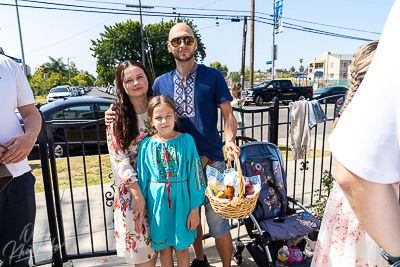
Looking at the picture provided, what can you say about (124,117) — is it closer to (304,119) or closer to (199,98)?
(199,98)

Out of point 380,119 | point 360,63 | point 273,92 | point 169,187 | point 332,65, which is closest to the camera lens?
point 380,119

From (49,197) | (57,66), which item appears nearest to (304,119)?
(49,197)

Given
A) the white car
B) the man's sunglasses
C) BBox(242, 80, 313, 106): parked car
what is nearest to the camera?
the man's sunglasses

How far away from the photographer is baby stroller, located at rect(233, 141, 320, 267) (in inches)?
91.3

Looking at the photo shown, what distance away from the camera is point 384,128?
562 millimetres

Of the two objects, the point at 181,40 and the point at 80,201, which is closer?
the point at 181,40

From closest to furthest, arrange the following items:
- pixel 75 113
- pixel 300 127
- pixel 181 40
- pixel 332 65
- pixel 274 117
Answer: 1. pixel 181 40
2. pixel 274 117
3. pixel 300 127
4. pixel 75 113
5. pixel 332 65

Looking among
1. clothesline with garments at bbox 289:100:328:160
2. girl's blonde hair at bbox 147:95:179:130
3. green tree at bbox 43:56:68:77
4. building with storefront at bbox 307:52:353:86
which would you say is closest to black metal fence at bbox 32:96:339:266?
clothesline with garments at bbox 289:100:328:160

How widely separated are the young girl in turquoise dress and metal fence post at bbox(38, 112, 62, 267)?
0.96 m

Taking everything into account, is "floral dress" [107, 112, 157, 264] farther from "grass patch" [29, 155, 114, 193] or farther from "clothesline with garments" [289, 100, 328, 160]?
"grass patch" [29, 155, 114, 193]

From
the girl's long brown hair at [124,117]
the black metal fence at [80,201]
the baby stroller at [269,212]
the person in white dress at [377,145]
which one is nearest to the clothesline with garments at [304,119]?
the black metal fence at [80,201]

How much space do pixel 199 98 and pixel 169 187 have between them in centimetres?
77

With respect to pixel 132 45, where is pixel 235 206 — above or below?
below

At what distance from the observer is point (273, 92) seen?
20.2 m
